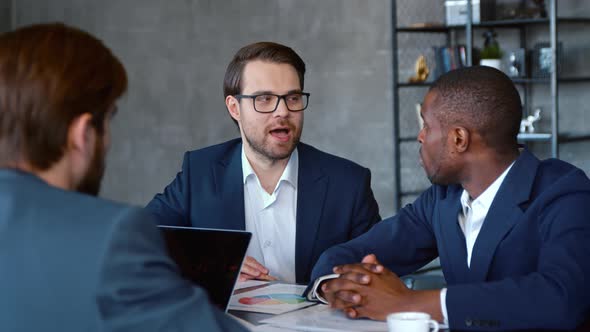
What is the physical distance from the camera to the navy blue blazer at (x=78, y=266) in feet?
3.62

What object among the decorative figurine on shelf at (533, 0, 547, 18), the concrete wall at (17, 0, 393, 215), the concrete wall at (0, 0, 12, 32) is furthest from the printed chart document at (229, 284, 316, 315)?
the concrete wall at (0, 0, 12, 32)

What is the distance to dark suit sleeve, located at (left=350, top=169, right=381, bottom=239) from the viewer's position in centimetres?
287

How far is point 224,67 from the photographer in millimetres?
7016

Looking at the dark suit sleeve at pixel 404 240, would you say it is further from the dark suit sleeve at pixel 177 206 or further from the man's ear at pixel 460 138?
the dark suit sleeve at pixel 177 206

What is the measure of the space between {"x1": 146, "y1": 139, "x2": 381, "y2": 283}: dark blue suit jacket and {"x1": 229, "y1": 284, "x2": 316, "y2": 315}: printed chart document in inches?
16.2

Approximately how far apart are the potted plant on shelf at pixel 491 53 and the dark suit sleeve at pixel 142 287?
488 cm

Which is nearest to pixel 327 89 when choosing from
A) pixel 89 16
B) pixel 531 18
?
pixel 531 18

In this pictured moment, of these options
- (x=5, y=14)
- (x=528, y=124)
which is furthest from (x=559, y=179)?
(x=5, y=14)

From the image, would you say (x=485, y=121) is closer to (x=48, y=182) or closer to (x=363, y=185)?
(x=363, y=185)

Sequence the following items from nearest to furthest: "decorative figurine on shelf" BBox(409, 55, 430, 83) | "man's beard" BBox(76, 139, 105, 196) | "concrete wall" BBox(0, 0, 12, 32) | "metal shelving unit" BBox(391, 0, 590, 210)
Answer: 1. "man's beard" BBox(76, 139, 105, 196)
2. "metal shelving unit" BBox(391, 0, 590, 210)
3. "decorative figurine on shelf" BBox(409, 55, 430, 83)
4. "concrete wall" BBox(0, 0, 12, 32)

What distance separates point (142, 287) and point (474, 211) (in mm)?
1342

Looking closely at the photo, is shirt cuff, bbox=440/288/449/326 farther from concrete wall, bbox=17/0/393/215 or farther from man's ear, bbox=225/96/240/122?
concrete wall, bbox=17/0/393/215

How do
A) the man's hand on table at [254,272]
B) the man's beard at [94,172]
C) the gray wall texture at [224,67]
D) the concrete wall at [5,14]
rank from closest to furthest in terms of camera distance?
the man's beard at [94,172] < the man's hand on table at [254,272] < the gray wall texture at [224,67] < the concrete wall at [5,14]

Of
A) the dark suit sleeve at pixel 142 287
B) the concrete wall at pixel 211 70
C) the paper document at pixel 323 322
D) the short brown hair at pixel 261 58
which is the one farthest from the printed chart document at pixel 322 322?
the concrete wall at pixel 211 70
